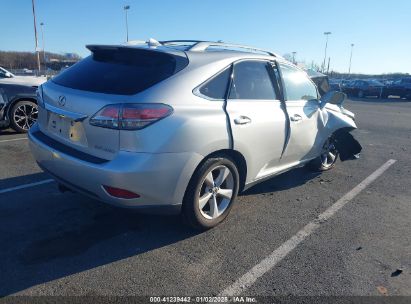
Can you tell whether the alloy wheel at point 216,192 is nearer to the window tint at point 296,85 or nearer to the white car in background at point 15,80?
the window tint at point 296,85

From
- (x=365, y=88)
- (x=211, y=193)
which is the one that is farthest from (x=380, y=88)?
(x=211, y=193)

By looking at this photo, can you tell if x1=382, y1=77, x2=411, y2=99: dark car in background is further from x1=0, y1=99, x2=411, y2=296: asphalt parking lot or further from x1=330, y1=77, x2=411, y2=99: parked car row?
x1=0, y1=99, x2=411, y2=296: asphalt parking lot

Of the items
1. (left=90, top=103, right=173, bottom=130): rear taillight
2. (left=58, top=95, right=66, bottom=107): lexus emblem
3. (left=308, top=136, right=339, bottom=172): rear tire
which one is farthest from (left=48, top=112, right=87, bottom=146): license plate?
(left=308, top=136, right=339, bottom=172): rear tire

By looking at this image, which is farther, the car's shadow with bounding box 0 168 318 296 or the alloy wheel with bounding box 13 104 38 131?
the alloy wheel with bounding box 13 104 38 131

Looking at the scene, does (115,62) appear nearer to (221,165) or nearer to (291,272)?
(221,165)

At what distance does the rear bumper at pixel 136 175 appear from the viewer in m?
2.85

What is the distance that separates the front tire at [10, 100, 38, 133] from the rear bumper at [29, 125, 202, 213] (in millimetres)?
5178

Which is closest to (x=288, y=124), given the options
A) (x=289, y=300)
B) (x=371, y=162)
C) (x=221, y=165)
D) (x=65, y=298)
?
(x=221, y=165)

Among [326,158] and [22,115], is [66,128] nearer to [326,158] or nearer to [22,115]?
[326,158]

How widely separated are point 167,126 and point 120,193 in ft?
2.16

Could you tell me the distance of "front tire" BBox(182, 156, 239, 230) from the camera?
3.26 metres

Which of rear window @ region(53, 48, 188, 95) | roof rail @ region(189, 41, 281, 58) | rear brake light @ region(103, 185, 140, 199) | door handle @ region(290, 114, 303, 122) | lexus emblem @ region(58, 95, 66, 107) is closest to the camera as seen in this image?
rear brake light @ region(103, 185, 140, 199)

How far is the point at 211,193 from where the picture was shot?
3.53 m

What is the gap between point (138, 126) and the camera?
9.35ft
